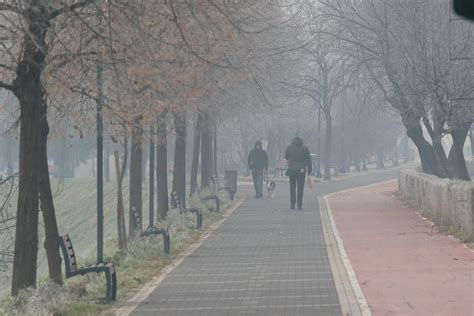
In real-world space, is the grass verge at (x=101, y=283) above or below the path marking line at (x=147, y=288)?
above

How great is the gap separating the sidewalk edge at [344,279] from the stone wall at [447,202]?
232 centimetres

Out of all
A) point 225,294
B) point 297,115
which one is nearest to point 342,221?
point 225,294

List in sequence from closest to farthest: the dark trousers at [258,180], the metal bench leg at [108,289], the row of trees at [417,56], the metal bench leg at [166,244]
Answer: the metal bench leg at [108,289] < the metal bench leg at [166,244] < the row of trees at [417,56] < the dark trousers at [258,180]

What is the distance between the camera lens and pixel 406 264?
1656 centimetres

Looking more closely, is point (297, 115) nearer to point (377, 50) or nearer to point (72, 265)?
point (377, 50)

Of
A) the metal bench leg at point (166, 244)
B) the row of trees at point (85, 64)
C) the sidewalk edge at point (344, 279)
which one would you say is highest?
the row of trees at point (85, 64)

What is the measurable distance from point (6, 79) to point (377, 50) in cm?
1601

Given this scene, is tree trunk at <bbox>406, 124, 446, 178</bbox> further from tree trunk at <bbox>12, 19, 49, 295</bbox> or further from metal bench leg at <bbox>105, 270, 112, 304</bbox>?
tree trunk at <bbox>12, 19, 49, 295</bbox>

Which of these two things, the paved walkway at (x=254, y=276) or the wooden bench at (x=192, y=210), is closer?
the paved walkway at (x=254, y=276)

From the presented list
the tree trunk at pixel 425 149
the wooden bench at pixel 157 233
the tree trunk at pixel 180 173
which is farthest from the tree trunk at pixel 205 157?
the wooden bench at pixel 157 233

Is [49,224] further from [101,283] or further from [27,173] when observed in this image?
[27,173]

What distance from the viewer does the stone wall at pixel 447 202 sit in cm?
1988

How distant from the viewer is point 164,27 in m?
13.4

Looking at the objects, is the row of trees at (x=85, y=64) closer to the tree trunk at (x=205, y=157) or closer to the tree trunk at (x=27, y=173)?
the tree trunk at (x=27, y=173)
